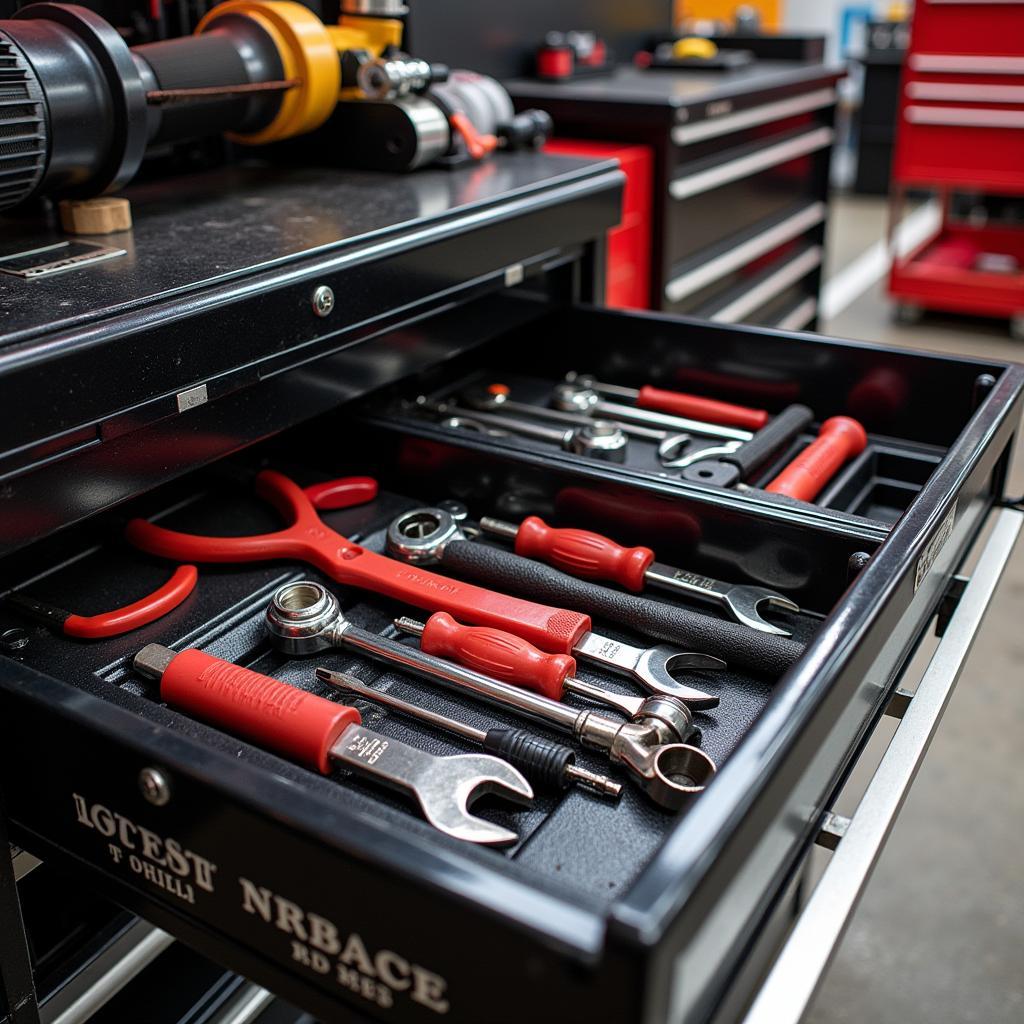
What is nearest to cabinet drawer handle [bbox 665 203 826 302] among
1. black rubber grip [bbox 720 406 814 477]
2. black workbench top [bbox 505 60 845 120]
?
black workbench top [bbox 505 60 845 120]

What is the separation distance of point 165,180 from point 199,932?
78cm

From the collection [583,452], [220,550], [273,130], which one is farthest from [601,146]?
[220,550]

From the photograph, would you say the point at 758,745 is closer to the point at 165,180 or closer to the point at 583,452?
the point at 583,452

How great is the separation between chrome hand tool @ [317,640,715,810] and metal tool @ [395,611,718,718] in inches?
0.4

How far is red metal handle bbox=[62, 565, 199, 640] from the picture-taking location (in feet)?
2.35

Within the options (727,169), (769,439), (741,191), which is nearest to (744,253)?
(741,191)

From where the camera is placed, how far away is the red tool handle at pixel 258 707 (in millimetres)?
610

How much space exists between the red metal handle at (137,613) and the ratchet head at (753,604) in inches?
15.2

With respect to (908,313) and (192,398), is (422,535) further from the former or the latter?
(908,313)

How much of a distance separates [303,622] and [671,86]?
4.58 feet

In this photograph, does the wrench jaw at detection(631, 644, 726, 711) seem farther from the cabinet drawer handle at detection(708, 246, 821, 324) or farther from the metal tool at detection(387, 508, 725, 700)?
the cabinet drawer handle at detection(708, 246, 821, 324)

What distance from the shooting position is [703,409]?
1052 millimetres

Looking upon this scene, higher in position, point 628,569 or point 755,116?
point 755,116

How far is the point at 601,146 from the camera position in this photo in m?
1.62
